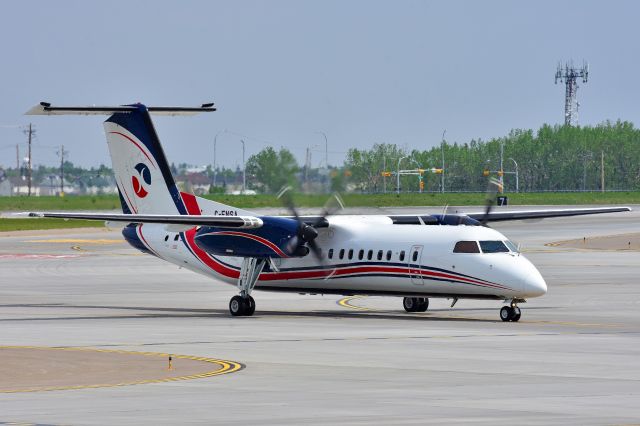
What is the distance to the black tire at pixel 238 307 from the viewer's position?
3744 centimetres

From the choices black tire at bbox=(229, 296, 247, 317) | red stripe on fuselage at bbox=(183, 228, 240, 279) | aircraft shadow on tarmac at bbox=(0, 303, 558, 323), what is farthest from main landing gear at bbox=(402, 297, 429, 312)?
red stripe on fuselage at bbox=(183, 228, 240, 279)

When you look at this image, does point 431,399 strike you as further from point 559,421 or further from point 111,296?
point 111,296

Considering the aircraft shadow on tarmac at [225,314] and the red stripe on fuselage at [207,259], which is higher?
the red stripe on fuselage at [207,259]

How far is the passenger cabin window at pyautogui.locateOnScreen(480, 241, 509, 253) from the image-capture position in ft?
113

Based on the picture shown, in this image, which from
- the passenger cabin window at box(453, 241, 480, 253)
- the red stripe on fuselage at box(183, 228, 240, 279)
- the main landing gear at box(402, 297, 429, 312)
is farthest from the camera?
the red stripe on fuselage at box(183, 228, 240, 279)

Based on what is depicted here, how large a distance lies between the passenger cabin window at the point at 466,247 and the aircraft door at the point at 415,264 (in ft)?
3.62

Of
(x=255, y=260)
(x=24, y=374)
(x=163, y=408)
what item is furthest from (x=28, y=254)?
(x=163, y=408)

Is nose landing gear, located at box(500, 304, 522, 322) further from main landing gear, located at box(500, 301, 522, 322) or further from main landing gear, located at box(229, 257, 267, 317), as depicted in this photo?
main landing gear, located at box(229, 257, 267, 317)

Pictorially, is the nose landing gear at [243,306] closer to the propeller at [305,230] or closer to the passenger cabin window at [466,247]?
the propeller at [305,230]

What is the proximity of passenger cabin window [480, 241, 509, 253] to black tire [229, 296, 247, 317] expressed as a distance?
24.0ft

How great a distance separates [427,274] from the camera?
3516 cm

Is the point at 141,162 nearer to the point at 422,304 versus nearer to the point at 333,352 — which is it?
the point at 422,304

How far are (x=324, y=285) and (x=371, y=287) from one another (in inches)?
63.9

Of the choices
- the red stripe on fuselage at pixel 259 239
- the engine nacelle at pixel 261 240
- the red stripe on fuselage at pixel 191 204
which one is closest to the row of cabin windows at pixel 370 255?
the engine nacelle at pixel 261 240
